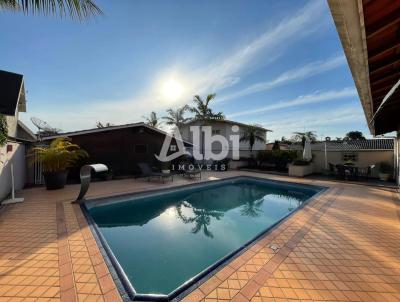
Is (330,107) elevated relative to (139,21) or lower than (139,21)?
lower

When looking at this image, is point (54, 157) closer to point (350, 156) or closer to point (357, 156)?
point (350, 156)

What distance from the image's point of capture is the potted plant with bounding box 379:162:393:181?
1337cm

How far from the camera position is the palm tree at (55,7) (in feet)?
12.0

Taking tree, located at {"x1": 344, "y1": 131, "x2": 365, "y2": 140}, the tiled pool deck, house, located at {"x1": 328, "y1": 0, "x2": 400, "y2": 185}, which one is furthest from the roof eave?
tree, located at {"x1": 344, "y1": 131, "x2": 365, "y2": 140}

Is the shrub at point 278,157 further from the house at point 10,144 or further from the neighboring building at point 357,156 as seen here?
the house at point 10,144

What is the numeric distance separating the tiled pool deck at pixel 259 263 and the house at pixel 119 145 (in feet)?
Answer: 20.5

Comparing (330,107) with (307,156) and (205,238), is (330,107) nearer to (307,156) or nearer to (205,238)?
(307,156)

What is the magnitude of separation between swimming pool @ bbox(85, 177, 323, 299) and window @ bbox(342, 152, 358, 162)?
698 centimetres

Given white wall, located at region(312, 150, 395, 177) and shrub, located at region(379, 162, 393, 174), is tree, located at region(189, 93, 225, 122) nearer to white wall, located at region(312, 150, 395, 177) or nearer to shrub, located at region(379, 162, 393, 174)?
white wall, located at region(312, 150, 395, 177)

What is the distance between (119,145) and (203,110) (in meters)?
11.6

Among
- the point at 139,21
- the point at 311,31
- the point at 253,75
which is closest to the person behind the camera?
the point at 139,21

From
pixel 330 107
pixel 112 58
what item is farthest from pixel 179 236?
pixel 330 107

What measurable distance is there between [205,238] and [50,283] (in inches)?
150

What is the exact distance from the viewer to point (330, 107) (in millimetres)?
19844
